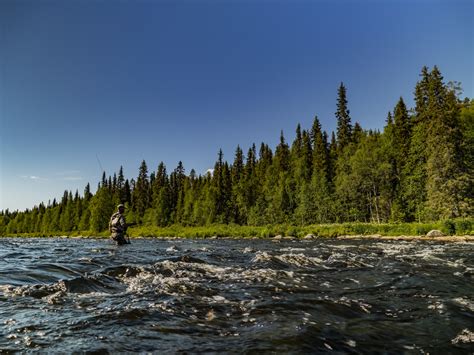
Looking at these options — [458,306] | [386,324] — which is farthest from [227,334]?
[458,306]

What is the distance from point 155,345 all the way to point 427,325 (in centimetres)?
442

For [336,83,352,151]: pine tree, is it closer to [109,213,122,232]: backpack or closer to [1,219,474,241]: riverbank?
[1,219,474,241]: riverbank

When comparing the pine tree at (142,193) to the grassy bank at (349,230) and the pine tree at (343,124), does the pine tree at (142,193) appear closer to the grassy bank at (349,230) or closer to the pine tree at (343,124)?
the grassy bank at (349,230)

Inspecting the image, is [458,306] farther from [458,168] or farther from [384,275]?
[458,168]

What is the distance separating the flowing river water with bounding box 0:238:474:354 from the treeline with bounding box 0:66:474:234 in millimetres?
39963

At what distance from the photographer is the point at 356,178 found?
186 feet

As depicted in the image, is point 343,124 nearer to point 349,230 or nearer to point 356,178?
point 356,178

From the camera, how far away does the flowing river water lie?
4355 mm

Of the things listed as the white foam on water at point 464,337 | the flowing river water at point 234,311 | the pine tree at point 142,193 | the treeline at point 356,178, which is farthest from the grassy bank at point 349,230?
the pine tree at point 142,193

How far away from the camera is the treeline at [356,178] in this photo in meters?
44.4

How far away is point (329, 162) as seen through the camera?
7262cm

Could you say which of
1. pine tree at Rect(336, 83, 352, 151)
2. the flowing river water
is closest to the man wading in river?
the flowing river water

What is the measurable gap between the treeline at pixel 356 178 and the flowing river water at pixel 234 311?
131ft

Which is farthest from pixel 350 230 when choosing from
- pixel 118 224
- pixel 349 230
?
pixel 118 224
